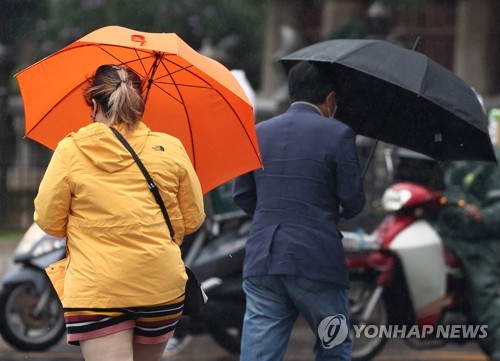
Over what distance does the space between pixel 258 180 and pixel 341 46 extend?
30.0 inches

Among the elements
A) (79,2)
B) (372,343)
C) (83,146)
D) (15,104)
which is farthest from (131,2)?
(83,146)

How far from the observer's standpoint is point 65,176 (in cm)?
402

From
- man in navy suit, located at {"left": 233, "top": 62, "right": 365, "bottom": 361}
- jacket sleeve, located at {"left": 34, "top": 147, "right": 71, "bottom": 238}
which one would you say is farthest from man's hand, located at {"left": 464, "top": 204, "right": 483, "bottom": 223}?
jacket sleeve, located at {"left": 34, "top": 147, "right": 71, "bottom": 238}

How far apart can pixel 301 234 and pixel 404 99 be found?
99cm

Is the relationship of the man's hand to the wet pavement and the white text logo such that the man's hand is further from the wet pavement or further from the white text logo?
the white text logo

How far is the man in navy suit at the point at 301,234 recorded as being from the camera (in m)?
4.93

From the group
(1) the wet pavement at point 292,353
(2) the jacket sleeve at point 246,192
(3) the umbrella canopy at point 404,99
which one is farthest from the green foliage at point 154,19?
(2) the jacket sleeve at point 246,192

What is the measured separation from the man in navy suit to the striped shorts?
834mm

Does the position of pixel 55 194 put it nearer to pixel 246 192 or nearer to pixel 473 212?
pixel 246 192

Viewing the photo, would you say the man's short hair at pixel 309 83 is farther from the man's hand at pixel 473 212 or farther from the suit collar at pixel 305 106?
the man's hand at pixel 473 212

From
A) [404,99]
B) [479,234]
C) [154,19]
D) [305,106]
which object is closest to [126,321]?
[305,106]

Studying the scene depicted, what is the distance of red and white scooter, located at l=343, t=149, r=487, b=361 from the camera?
786 cm

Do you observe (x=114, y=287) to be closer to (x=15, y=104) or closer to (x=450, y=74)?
(x=450, y=74)

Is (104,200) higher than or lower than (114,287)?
higher
